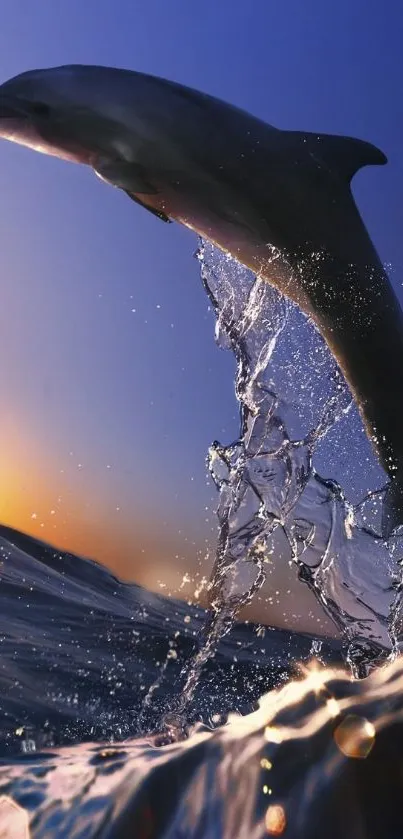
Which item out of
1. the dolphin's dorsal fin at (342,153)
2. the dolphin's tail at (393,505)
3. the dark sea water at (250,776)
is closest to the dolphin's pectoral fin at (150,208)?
the dolphin's dorsal fin at (342,153)

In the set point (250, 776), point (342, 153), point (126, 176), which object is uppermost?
point (342, 153)

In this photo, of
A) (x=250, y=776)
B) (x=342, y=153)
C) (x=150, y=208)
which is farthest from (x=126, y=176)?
(x=250, y=776)

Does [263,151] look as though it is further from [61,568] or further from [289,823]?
[61,568]

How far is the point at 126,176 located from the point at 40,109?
0.85m

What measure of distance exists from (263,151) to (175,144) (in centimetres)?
62

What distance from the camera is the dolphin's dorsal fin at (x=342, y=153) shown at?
4703 millimetres

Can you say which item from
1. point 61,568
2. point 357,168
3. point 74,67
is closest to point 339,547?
point 357,168

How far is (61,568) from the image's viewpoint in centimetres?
1834

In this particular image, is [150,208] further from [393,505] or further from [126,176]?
[393,505]

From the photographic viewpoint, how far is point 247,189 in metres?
4.33

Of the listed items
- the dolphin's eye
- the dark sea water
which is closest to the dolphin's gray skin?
the dolphin's eye

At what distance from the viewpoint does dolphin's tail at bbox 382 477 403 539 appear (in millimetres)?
4523

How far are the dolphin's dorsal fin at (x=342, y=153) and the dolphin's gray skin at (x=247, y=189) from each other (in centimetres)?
3

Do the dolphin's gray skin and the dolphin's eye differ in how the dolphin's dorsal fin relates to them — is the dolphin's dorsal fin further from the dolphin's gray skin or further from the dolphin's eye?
the dolphin's eye
